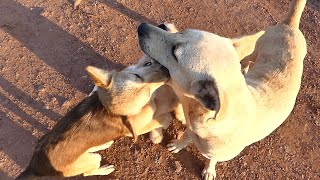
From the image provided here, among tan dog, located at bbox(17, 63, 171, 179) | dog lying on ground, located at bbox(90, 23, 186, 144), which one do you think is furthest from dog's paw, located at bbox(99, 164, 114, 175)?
dog lying on ground, located at bbox(90, 23, 186, 144)

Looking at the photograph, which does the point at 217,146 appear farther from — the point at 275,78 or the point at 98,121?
the point at 98,121

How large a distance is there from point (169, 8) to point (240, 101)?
3888 millimetres

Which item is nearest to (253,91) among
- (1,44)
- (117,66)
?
(117,66)

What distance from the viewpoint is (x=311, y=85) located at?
7727 millimetres

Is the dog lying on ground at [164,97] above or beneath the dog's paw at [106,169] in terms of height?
above

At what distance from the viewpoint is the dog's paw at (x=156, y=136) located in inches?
272

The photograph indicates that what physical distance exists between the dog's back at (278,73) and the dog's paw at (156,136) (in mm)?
1704

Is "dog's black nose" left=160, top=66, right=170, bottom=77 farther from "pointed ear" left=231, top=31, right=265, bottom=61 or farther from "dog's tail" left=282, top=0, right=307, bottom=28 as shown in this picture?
"dog's tail" left=282, top=0, right=307, bottom=28

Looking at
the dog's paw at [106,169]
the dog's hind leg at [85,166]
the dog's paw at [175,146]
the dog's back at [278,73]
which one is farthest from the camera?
the dog's paw at [175,146]

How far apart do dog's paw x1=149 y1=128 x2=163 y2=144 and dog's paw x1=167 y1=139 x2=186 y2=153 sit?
0.19 m

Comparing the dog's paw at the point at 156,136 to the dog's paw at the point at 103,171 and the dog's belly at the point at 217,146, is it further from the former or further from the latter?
the dog's belly at the point at 217,146

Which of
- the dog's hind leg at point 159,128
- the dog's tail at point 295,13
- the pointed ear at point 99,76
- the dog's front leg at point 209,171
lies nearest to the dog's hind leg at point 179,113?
the dog's hind leg at point 159,128

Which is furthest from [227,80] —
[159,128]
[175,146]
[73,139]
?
[175,146]

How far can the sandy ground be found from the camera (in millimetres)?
6969
